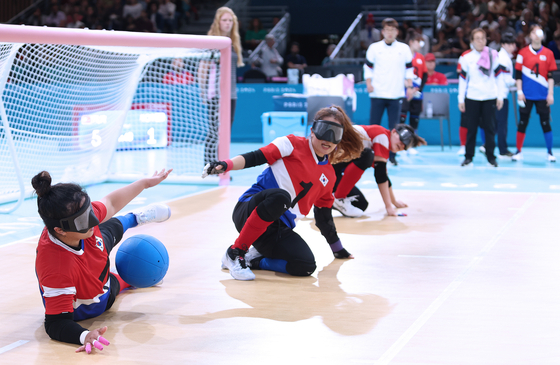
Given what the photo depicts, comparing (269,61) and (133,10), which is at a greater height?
(133,10)

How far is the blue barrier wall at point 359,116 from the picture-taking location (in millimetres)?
12211

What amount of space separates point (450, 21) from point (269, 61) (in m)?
4.77

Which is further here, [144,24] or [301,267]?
[144,24]

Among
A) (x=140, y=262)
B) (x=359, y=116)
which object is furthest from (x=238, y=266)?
(x=359, y=116)

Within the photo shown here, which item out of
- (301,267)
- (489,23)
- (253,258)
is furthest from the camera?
(489,23)

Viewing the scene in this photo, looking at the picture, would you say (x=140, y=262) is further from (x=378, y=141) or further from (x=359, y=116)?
(x=359, y=116)

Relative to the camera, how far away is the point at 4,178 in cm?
660

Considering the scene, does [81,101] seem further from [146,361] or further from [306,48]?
[306,48]

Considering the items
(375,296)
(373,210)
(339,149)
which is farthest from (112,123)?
(375,296)

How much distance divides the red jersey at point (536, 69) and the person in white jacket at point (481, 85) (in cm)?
67

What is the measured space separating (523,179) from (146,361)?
682 centimetres

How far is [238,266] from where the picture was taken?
12.8 feet

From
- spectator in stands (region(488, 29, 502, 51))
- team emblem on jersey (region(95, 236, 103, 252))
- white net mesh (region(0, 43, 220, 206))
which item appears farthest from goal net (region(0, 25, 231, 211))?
spectator in stands (region(488, 29, 502, 51))

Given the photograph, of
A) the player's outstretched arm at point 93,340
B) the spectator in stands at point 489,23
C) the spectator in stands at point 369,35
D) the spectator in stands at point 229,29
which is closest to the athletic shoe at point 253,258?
the player's outstretched arm at point 93,340
